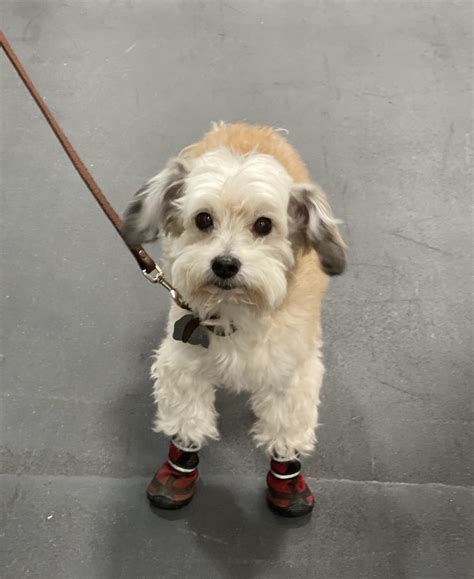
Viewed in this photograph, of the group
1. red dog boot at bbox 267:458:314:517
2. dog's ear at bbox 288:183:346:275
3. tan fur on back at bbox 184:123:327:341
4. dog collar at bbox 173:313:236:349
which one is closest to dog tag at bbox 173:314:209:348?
dog collar at bbox 173:313:236:349

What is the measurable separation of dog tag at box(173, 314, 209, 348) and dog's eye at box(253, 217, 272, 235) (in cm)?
25

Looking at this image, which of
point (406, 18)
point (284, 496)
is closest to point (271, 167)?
point (284, 496)

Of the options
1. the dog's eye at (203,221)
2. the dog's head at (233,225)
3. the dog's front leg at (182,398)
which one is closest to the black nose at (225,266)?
the dog's head at (233,225)

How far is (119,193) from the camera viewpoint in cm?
240

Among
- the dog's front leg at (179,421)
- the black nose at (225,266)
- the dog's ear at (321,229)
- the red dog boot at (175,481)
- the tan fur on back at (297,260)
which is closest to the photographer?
the black nose at (225,266)

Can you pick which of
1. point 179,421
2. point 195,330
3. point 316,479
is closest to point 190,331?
point 195,330

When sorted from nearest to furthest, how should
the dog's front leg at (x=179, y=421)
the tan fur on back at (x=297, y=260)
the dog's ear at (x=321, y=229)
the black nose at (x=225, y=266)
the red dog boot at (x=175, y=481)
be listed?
1. the black nose at (x=225, y=266)
2. the dog's ear at (x=321, y=229)
3. the tan fur on back at (x=297, y=260)
4. the dog's front leg at (x=179, y=421)
5. the red dog boot at (x=175, y=481)

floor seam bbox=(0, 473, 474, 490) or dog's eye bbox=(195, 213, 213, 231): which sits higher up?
dog's eye bbox=(195, 213, 213, 231)

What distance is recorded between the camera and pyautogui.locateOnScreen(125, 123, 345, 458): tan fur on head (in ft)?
4.12

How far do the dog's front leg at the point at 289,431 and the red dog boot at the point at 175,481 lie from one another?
0.20 m

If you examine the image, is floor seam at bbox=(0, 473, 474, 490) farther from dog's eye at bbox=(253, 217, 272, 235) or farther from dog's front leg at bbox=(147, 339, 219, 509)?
dog's eye at bbox=(253, 217, 272, 235)

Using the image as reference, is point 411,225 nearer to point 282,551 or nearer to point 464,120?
point 464,120

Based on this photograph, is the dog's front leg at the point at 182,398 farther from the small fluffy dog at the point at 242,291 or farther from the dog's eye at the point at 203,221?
the dog's eye at the point at 203,221

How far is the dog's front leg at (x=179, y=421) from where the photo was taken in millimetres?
1555
